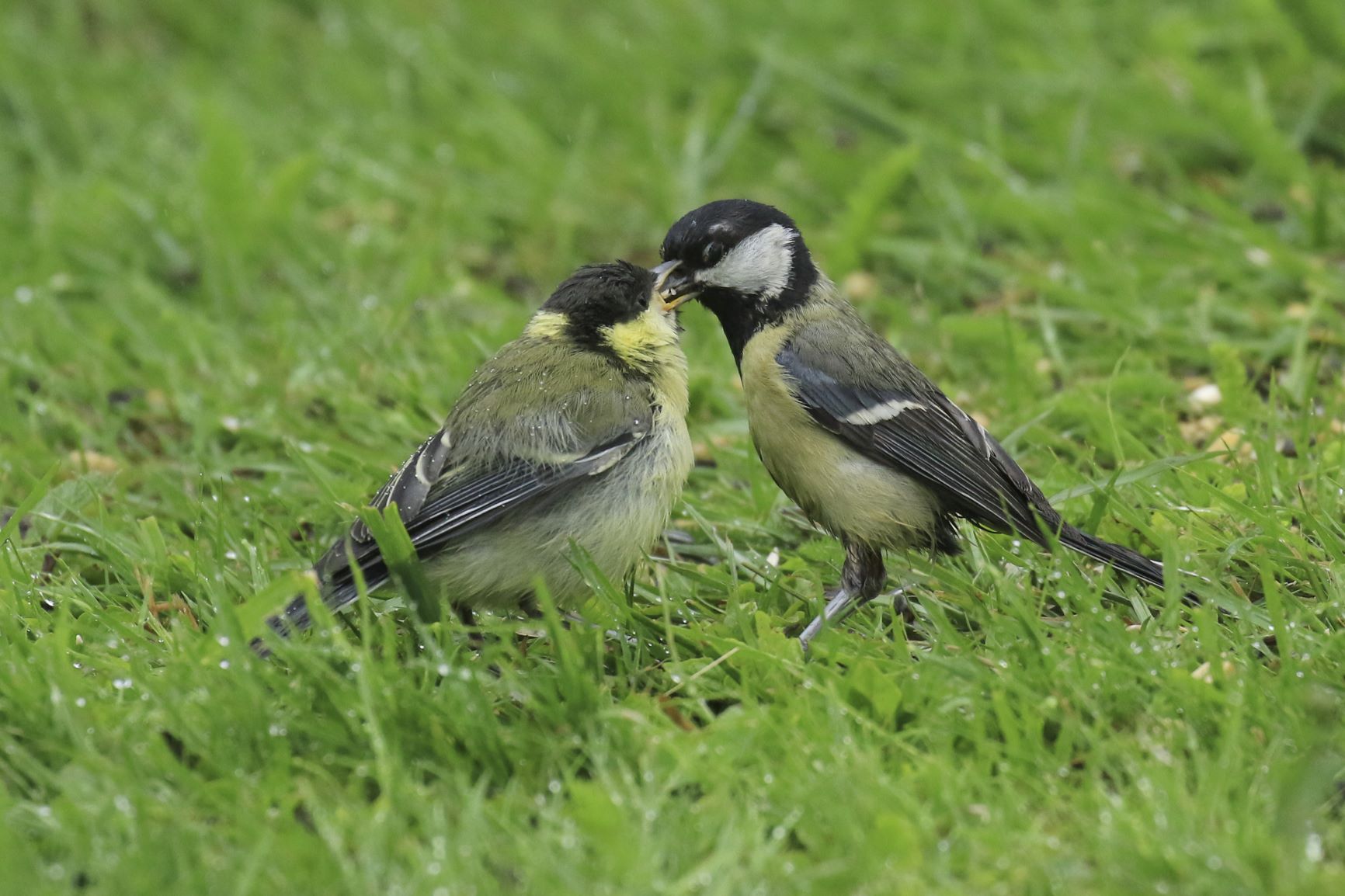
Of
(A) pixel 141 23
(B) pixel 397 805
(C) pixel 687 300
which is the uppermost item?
(A) pixel 141 23

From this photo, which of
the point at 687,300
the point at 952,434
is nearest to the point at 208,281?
the point at 687,300

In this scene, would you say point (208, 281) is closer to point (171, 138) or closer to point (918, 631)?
point (171, 138)

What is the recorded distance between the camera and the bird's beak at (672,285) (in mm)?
4117

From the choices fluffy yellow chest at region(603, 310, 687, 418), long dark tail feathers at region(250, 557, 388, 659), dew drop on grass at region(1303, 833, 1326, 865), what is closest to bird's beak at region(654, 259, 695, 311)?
fluffy yellow chest at region(603, 310, 687, 418)

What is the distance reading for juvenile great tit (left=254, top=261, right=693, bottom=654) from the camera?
A: 3467mm

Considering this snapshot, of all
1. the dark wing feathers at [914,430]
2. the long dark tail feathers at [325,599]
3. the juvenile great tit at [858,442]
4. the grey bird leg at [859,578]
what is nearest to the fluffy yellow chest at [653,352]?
the juvenile great tit at [858,442]

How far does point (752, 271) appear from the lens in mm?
4145

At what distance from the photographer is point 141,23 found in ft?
26.3

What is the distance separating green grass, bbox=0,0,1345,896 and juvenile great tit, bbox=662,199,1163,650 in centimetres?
12

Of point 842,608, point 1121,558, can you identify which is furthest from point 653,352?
point 1121,558

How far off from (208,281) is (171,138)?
1.52m

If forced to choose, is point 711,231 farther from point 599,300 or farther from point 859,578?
point 859,578

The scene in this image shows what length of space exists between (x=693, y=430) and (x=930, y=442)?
44.3 inches

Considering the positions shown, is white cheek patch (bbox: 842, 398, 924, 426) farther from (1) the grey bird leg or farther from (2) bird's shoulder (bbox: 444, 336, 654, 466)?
(2) bird's shoulder (bbox: 444, 336, 654, 466)
